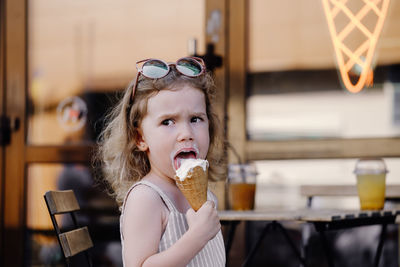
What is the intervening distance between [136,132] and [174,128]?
202 millimetres

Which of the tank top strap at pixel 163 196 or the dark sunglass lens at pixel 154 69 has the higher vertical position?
the dark sunglass lens at pixel 154 69

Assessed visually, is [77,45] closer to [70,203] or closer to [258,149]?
[258,149]

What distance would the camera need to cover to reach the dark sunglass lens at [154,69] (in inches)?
68.3

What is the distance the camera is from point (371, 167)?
2.91m

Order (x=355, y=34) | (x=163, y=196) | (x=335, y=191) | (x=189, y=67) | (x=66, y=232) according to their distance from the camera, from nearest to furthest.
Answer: (x=163, y=196) → (x=189, y=67) → (x=66, y=232) → (x=335, y=191) → (x=355, y=34)

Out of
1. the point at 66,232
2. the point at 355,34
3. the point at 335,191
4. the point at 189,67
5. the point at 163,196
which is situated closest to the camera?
the point at 163,196

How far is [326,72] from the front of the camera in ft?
12.3

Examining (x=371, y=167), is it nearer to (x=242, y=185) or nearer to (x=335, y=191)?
(x=335, y=191)

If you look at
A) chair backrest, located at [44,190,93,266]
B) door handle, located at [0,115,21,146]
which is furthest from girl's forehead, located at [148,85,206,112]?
door handle, located at [0,115,21,146]

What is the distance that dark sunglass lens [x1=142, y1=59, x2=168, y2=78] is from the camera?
1.74 metres

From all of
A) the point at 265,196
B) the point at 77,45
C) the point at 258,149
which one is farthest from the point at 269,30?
the point at 77,45

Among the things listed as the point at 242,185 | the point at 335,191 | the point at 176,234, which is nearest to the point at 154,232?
the point at 176,234

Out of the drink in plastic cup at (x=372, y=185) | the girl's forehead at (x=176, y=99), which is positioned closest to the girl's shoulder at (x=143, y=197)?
the girl's forehead at (x=176, y=99)

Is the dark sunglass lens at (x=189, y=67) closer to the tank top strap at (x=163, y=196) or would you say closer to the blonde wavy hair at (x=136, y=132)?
the blonde wavy hair at (x=136, y=132)
